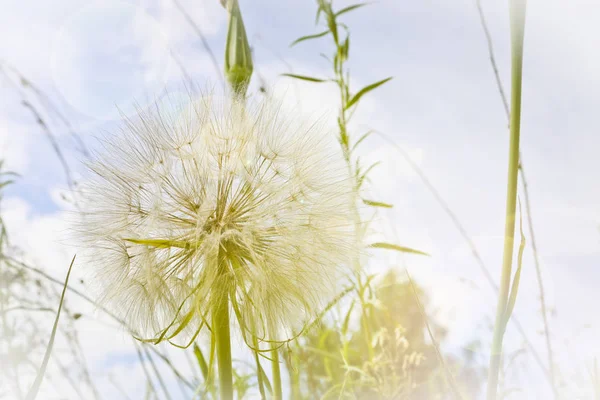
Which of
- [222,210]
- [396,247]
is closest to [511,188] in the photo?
[396,247]

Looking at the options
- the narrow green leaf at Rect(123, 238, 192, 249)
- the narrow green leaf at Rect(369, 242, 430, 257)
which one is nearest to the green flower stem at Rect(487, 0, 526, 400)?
the narrow green leaf at Rect(369, 242, 430, 257)

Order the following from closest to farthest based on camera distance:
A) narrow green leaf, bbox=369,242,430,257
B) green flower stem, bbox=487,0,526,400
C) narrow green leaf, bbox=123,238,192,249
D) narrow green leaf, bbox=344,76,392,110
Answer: green flower stem, bbox=487,0,526,400 → narrow green leaf, bbox=123,238,192,249 → narrow green leaf, bbox=369,242,430,257 → narrow green leaf, bbox=344,76,392,110

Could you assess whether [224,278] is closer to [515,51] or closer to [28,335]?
[515,51]

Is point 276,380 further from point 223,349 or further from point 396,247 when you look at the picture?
point 396,247

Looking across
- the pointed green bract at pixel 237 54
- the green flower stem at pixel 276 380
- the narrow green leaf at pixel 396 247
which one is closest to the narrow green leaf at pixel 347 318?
the narrow green leaf at pixel 396 247

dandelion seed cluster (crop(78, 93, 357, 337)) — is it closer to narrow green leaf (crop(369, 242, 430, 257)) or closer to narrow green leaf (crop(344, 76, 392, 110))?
narrow green leaf (crop(369, 242, 430, 257))

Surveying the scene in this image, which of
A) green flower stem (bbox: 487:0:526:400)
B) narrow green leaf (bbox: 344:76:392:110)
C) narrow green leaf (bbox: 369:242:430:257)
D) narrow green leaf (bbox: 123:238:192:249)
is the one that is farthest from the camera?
narrow green leaf (bbox: 344:76:392:110)
